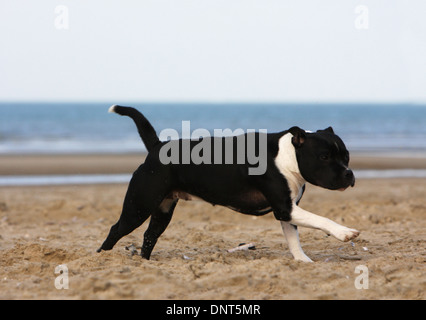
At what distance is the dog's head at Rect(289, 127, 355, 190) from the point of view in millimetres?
4754

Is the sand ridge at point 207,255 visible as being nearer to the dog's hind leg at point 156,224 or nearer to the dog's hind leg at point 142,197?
the dog's hind leg at point 156,224

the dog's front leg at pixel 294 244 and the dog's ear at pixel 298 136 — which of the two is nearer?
the dog's ear at pixel 298 136

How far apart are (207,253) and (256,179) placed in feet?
4.02

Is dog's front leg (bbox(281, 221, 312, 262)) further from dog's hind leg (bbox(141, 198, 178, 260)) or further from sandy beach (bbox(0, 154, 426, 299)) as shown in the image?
dog's hind leg (bbox(141, 198, 178, 260))

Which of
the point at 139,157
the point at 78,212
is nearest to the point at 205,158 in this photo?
the point at 78,212

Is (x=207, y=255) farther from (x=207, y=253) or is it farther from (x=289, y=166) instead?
(x=289, y=166)

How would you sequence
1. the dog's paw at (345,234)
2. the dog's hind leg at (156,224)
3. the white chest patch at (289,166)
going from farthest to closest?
the dog's hind leg at (156,224)
the white chest patch at (289,166)
the dog's paw at (345,234)

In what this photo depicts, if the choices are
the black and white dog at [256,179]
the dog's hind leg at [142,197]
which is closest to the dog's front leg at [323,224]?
the black and white dog at [256,179]

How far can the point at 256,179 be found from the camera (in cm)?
496

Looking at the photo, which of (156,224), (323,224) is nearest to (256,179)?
(323,224)

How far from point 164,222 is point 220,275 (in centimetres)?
122

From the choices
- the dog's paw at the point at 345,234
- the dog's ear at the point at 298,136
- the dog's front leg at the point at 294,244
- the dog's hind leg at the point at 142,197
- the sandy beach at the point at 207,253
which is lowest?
the sandy beach at the point at 207,253

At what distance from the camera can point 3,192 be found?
11.5 m

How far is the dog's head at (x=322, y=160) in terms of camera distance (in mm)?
4754
